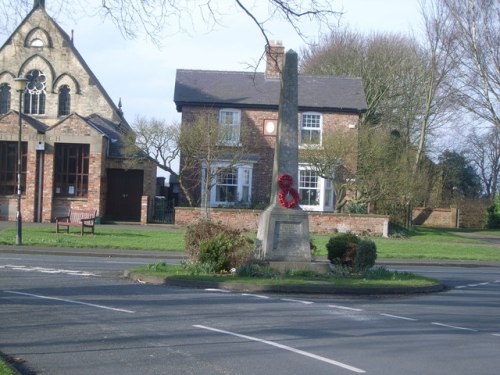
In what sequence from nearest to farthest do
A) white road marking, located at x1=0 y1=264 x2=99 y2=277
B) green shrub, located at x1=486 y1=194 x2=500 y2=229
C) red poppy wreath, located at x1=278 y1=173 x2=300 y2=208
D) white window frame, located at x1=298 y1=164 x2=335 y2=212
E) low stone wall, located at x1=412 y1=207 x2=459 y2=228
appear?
white road marking, located at x1=0 y1=264 x2=99 y2=277 < red poppy wreath, located at x1=278 y1=173 x2=300 y2=208 < white window frame, located at x1=298 y1=164 x2=335 y2=212 < green shrub, located at x1=486 y1=194 x2=500 y2=229 < low stone wall, located at x1=412 y1=207 x2=459 y2=228

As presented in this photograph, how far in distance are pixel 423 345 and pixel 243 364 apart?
2831mm

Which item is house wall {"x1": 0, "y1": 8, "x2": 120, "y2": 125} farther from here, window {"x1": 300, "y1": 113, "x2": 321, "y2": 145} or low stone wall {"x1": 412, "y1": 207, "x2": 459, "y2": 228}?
low stone wall {"x1": 412, "y1": 207, "x2": 459, "y2": 228}

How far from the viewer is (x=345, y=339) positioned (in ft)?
34.6

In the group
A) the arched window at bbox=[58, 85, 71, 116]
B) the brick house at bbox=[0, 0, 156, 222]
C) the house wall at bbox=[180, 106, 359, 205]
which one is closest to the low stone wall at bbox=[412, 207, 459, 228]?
the house wall at bbox=[180, 106, 359, 205]

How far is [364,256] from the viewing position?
19.0 m

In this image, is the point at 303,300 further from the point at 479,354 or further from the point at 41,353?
the point at 41,353

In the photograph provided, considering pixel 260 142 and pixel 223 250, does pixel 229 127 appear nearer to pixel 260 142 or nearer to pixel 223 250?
pixel 260 142

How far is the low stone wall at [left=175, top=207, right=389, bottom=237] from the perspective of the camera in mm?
36969

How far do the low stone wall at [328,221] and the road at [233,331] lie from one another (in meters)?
19.9

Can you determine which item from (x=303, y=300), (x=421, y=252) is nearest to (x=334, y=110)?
(x=421, y=252)

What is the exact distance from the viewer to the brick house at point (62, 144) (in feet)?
124

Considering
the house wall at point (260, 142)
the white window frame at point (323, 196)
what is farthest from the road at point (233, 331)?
the house wall at point (260, 142)

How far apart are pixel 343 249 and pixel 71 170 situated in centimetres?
2250

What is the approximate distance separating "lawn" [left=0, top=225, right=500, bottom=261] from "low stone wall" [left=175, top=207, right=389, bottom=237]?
96 cm
